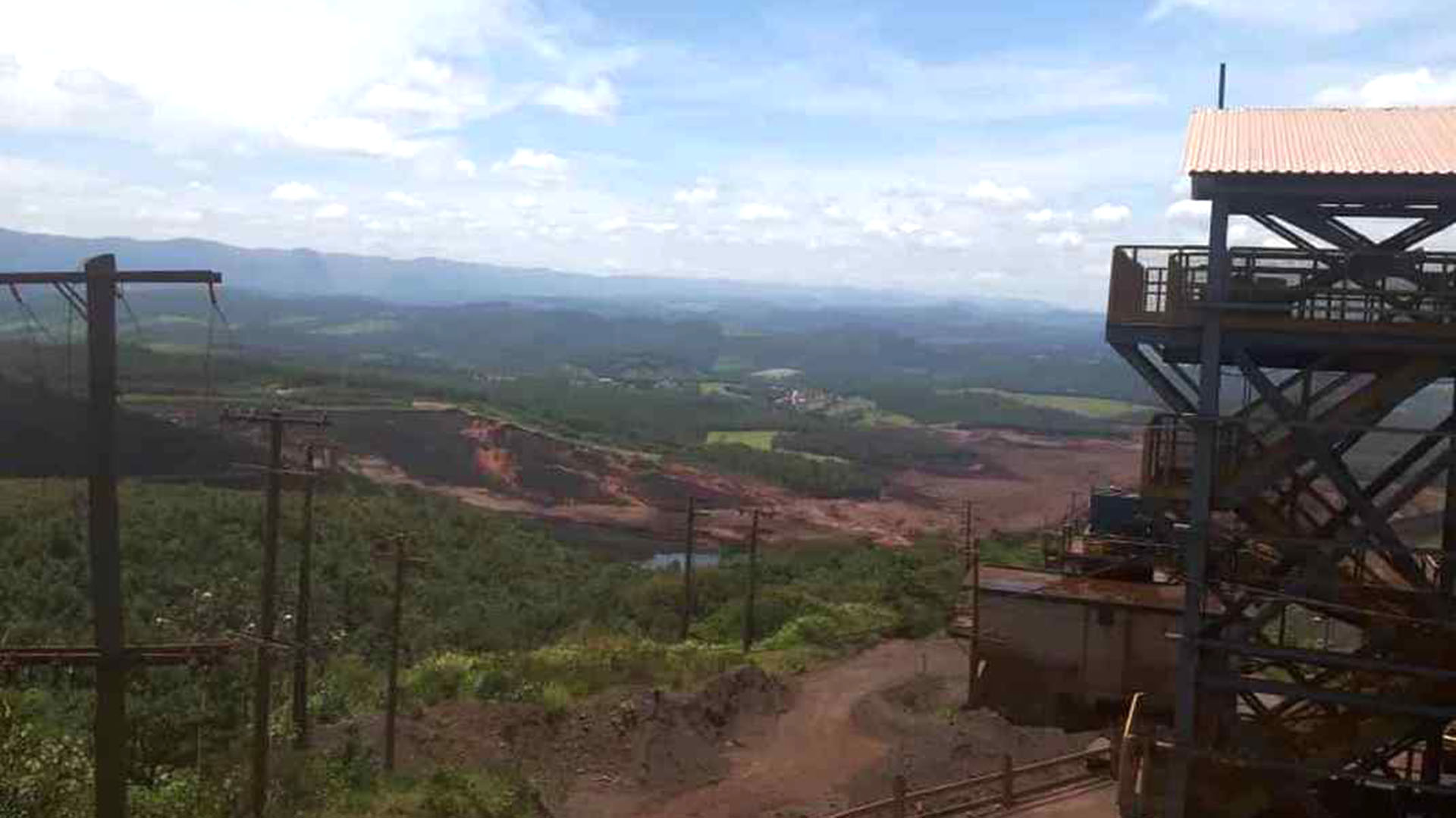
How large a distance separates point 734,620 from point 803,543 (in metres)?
27.6

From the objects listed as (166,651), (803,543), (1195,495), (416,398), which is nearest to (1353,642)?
(1195,495)

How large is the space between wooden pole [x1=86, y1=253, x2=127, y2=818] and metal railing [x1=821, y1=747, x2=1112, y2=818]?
31.2 feet

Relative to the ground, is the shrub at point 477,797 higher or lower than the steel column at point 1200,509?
lower

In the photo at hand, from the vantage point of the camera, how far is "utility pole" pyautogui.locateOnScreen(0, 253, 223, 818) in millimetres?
10758

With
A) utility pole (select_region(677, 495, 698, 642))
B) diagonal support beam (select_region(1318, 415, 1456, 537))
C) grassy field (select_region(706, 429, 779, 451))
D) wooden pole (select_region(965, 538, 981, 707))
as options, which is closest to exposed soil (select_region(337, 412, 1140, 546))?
grassy field (select_region(706, 429, 779, 451))

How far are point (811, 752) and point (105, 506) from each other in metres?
16.8

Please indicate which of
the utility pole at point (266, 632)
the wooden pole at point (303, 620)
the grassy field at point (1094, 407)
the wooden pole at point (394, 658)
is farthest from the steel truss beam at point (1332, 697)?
the grassy field at point (1094, 407)

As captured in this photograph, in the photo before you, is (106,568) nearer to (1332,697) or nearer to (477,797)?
(477,797)

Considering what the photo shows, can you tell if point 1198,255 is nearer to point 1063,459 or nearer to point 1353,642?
point 1353,642

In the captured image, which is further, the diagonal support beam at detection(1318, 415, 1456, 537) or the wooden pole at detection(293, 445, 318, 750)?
the wooden pole at detection(293, 445, 318, 750)

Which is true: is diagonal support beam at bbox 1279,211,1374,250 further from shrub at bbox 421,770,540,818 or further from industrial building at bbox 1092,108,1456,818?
shrub at bbox 421,770,540,818

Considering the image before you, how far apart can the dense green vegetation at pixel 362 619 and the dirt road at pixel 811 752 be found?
2.35 meters

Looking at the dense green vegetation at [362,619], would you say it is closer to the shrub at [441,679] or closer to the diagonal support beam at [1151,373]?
the shrub at [441,679]

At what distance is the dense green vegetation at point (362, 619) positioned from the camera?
19812 millimetres
